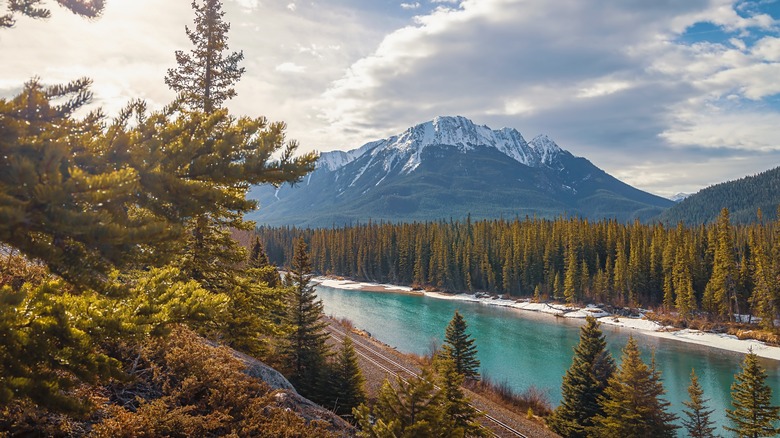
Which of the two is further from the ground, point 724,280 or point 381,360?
point 724,280

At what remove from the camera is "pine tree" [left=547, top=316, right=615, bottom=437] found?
78.1 ft

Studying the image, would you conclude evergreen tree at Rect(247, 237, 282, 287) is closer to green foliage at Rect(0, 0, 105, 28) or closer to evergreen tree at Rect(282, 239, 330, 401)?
evergreen tree at Rect(282, 239, 330, 401)

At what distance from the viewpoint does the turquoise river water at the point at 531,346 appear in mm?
35766

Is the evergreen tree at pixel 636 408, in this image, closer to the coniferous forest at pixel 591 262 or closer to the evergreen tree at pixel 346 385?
the evergreen tree at pixel 346 385

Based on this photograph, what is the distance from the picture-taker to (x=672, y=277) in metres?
67.5

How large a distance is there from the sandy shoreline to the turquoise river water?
A: 2.33 metres

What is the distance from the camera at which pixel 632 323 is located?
202ft

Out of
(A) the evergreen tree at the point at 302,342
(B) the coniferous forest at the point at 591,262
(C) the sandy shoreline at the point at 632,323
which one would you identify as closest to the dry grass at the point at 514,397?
(A) the evergreen tree at the point at 302,342

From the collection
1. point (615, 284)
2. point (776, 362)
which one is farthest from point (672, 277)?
point (776, 362)

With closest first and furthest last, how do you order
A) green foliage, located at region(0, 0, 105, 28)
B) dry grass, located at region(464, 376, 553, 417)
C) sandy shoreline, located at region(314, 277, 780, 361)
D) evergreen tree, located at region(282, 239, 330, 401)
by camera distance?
green foliage, located at region(0, 0, 105, 28) < evergreen tree, located at region(282, 239, 330, 401) < dry grass, located at region(464, 376, 553, 417) < sandy shoreline, located at region(314, 277, 780, 361)

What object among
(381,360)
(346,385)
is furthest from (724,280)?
(346,385)

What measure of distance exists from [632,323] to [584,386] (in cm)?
4420

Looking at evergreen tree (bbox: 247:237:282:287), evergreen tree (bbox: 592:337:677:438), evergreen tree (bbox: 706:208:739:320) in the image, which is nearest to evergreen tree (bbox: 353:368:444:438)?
evergreen tree (bbox: 247:237:282:287)

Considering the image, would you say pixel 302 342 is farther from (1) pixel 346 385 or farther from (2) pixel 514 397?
(2) pixel 514 397
